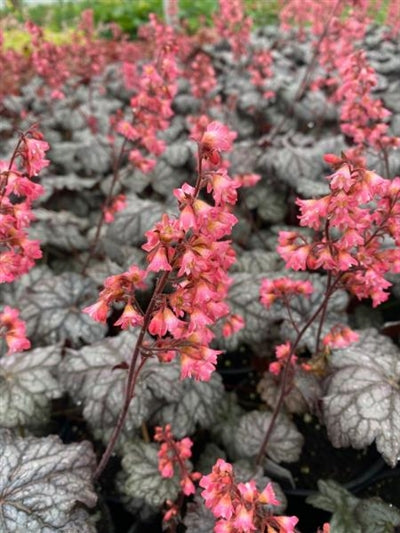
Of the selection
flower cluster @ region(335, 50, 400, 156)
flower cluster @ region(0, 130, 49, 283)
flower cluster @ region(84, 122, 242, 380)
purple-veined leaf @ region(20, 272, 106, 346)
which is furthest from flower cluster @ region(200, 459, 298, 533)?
flower cluster @ region(335, 50, 400, 156)

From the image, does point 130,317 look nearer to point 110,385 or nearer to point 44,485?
point 44,485

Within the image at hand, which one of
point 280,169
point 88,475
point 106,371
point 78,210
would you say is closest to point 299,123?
point 280,169

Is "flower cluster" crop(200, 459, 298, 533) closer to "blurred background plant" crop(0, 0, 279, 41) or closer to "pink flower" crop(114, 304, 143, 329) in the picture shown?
"pink flower" crop(114, 304, 143, 329)

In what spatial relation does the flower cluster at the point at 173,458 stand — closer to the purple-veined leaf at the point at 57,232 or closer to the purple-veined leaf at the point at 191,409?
the purple-veined leaf at the point at 191,409

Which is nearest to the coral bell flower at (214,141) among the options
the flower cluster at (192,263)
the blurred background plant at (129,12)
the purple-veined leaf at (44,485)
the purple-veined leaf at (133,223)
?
the flower cluster at (192,263)

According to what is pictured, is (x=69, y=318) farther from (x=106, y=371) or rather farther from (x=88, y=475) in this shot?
(x=88, y=475)

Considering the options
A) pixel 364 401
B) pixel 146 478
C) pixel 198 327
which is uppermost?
pixel 198 327

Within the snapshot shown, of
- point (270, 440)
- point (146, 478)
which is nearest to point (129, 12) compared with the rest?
point (270, 440)
